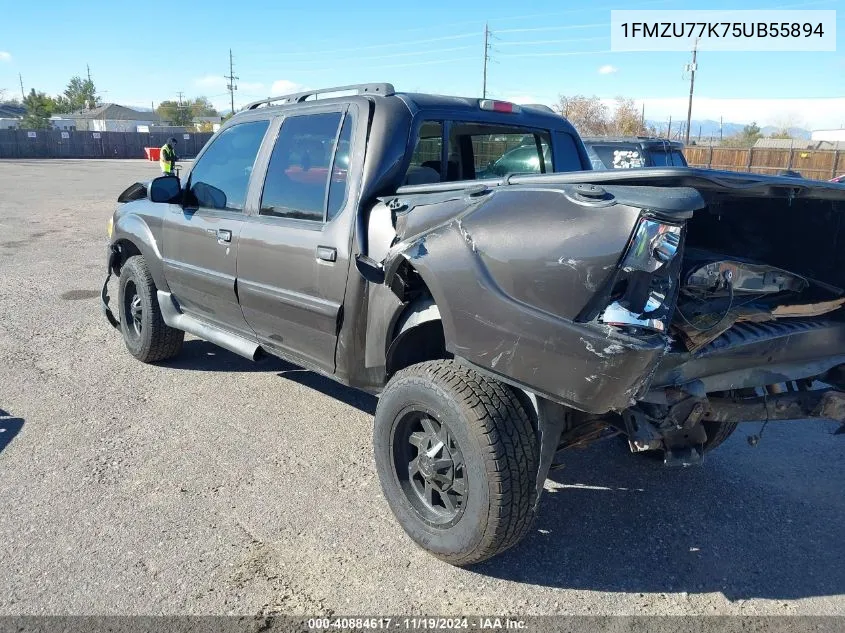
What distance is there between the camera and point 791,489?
3.72 metres

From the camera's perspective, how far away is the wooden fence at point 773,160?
1070 inches

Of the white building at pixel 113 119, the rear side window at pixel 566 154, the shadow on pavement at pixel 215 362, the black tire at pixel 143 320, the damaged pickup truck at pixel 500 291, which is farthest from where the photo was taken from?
the white building at pixel 113 119

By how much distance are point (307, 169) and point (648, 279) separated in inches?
85.1

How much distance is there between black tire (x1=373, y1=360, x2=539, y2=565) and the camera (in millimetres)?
2670

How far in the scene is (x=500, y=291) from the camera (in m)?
2.57

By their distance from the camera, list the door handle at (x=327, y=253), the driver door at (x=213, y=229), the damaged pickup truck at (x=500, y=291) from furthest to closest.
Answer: the driver door at (x=213, y=229) < the door handle at (x=327, y=253) < the damaged pickup truck at (x=500, y=291)

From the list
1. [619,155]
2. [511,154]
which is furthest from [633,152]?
[511,154]

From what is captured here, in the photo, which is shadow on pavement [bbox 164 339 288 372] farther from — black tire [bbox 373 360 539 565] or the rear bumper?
the rear bumper

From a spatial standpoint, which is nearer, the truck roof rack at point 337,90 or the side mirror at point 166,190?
the truck roof rack at point 337,90

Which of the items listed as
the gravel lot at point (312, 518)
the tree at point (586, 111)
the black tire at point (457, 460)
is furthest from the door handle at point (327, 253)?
the tree at point (586, 111)

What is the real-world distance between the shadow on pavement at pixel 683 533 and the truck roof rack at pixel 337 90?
7.54 ft

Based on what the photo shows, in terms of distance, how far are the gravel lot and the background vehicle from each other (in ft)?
22.1

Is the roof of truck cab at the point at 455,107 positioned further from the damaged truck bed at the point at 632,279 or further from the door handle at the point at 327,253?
the door handle at the point at 327,253

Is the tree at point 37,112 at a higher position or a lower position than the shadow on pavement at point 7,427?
higher
